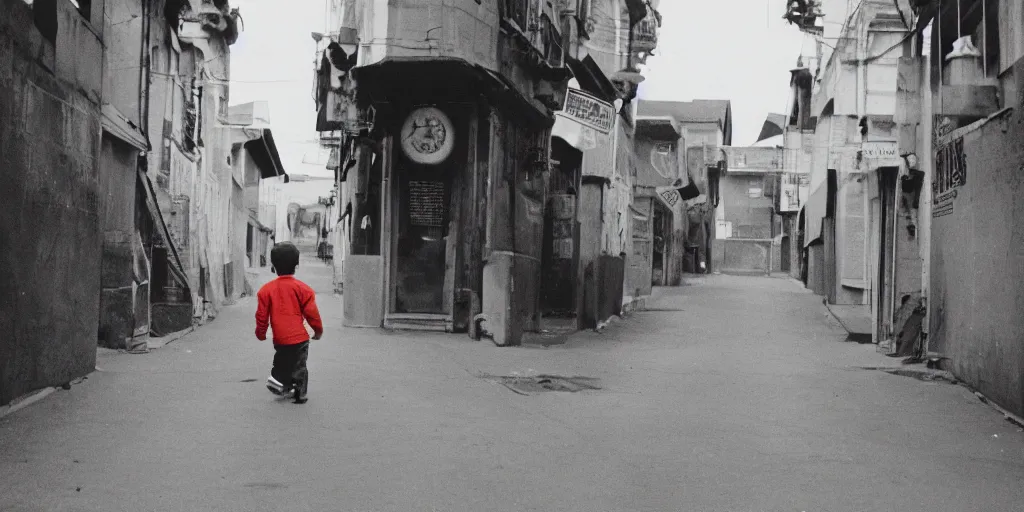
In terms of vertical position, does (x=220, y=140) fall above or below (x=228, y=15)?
below

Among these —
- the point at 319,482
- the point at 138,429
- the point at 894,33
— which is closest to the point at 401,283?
the point at 138,429

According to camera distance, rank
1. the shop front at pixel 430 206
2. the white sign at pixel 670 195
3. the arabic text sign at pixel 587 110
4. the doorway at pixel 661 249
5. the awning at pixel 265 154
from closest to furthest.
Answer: the shop front at pixel 430 206 → the arabic text sign at pixel 587 110 → the awning at pixel 265 154 → the white sign at pixel 670 195 → the doorway at pixel 661 249

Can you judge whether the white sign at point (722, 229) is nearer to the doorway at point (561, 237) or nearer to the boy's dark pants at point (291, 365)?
the doorway at point (561, 237)

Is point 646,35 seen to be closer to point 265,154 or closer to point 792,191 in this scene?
point 265,154

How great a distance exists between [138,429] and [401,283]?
11.1 m

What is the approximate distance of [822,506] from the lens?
5.75m

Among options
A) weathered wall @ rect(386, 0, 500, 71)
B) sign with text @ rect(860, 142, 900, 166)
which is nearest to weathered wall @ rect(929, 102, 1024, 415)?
sign with text @ rect(860, 142, 900, 166)

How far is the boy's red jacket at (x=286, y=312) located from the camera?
348 inches

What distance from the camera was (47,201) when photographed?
8625mm

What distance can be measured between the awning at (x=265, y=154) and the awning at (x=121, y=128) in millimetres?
18260

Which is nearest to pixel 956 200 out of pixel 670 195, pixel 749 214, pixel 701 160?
pixel 670 195

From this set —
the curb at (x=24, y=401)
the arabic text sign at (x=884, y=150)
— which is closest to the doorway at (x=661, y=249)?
the arabic text sign at (x=884, y=150)

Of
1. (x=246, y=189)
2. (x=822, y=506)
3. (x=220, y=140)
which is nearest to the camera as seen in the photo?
(x=822, y=506)

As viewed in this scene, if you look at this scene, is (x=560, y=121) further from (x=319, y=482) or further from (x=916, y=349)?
(x=319, y=482)
